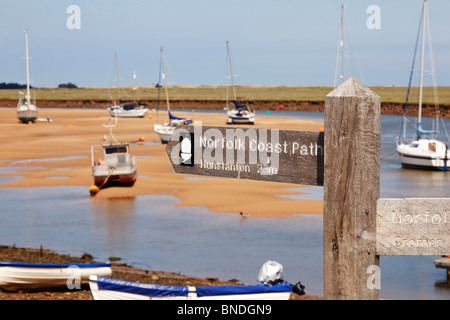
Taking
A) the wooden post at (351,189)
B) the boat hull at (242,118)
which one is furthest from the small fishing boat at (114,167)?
the boat hull at (242,118)

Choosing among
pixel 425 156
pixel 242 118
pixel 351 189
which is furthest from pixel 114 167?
pixel 242 118

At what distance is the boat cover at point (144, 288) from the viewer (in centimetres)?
964

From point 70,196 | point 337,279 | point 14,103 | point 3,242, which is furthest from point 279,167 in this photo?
point 14,103

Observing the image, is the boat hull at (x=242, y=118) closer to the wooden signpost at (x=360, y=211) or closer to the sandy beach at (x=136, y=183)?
the sandy beach at (x=136, y=183)

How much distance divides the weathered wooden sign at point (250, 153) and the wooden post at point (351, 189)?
23 cm

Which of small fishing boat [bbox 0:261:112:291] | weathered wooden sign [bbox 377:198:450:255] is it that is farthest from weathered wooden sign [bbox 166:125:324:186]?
small fishing boat [bbox 0:261:112:291]

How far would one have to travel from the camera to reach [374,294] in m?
3.14

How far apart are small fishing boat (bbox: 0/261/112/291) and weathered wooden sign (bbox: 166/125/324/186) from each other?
958 cm

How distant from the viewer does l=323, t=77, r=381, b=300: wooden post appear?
308 cm

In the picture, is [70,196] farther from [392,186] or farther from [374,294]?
[374,294]

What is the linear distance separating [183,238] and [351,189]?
59.1 feet

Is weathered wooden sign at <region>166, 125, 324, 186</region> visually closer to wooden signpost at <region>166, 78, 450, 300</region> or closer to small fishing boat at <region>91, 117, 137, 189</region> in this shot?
wooden signpost at <region>166, 78, 450, 300</region>

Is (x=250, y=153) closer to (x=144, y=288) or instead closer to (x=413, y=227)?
(x=413, y=227)

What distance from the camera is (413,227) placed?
3154mm
